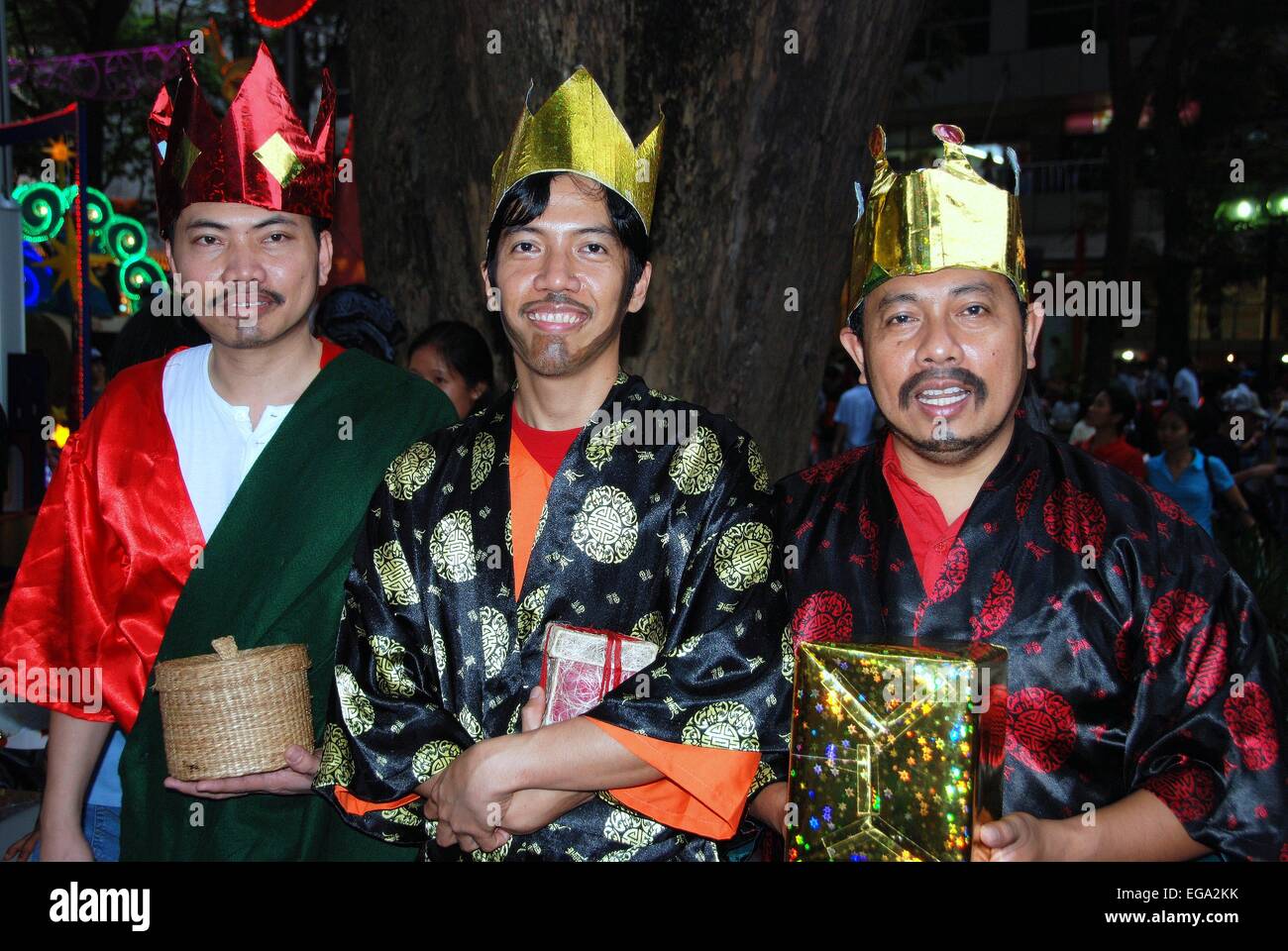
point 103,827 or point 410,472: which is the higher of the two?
point 410,472

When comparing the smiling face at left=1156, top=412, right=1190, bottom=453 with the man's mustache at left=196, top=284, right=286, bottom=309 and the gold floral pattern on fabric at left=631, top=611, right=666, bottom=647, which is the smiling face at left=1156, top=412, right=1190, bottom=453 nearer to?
the gold floral pattern on fabric at left=631, top=611, right=666, bottom=647

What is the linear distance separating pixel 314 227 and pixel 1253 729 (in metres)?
2.10

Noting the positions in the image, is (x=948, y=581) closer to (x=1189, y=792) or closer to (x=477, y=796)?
(x=1189, y=792)

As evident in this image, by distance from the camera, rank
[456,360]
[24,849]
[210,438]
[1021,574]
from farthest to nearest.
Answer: [456,360] → [24,849] → [210,438] → [1021,574]

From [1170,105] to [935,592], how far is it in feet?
54.5

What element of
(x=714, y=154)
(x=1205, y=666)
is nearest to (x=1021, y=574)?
(x=1205, y=666)

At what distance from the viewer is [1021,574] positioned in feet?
7.14

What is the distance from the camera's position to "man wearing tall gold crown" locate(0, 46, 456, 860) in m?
2.37

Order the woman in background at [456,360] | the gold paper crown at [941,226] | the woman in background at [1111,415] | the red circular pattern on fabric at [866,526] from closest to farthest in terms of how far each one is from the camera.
→ 1. the gold paper crown at [941,226]
2. the red circular pattern on fabric at [866,526]
3. the woman in background at [456,360]
4. the woman in background at [1111,415]

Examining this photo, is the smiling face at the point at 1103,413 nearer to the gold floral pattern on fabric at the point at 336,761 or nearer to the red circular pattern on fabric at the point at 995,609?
the red circular pattern on fabric at the point at 995,609

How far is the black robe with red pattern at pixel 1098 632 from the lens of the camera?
2.02 metres

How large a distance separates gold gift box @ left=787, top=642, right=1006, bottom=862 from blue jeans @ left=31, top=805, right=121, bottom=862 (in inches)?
59.9

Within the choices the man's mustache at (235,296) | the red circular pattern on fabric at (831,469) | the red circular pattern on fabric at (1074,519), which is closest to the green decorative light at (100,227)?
the man's mustache at (235,296)

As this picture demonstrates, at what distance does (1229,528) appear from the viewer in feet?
25.5
